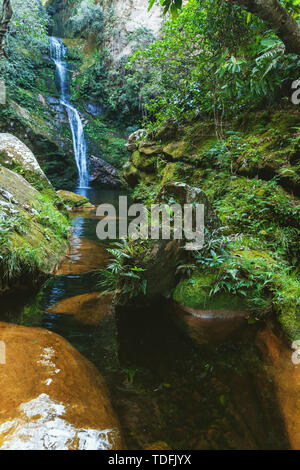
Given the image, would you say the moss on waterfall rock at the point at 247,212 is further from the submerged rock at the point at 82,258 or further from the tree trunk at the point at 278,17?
the submerged rock at the point at 82,258

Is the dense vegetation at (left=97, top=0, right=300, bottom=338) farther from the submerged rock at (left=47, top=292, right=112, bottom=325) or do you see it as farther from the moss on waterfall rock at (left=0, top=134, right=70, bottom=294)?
the moss on waterfall rock at (left=0, top=134, right=70, bottom=294)

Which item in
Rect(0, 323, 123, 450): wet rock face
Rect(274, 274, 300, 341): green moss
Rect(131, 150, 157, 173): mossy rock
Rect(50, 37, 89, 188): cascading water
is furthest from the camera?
Rect(50, 37, 89, 188): cascading water

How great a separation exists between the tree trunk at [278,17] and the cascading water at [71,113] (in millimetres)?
15022

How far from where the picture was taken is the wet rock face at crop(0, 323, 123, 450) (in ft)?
4.82

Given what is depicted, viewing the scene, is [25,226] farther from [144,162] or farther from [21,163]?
[144,162]

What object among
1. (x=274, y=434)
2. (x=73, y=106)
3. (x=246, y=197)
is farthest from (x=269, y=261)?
(x=73, y=106)

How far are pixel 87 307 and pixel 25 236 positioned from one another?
1480 millimetres

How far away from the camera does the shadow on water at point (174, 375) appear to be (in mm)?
1657

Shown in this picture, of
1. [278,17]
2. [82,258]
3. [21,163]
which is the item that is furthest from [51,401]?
[21,163]

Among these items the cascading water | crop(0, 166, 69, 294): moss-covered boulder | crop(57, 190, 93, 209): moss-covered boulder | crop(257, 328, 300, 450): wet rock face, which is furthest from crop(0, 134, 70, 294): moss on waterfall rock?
the cascading water

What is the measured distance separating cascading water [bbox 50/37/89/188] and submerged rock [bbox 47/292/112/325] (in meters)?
14.7

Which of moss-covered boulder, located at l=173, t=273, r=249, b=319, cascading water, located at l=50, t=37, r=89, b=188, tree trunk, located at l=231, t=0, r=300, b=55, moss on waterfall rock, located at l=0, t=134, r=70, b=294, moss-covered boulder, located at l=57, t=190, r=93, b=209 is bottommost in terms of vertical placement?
moss-covered boulder, located at l=173, t=273, r=249, b=319

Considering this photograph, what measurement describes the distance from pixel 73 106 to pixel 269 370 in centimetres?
2045
